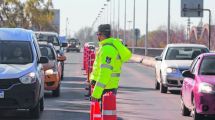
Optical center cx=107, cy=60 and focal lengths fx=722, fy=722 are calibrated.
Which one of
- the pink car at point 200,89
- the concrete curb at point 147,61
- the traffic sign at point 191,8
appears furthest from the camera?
the concrete curb at point 147,61

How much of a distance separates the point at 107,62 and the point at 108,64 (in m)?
0.03

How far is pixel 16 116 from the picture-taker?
15.5 m

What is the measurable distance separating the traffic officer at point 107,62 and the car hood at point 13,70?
458 cm

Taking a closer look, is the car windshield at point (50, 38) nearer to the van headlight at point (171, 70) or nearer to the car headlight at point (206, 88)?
the van headlight at point (171, 70)

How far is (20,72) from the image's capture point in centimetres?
1463

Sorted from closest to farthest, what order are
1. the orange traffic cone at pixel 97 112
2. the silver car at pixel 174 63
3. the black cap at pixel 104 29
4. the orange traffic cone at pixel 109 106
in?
the orange traffic cone at pixel 109 106 → the orange traffic cone at pixel 97 112 → the black cap at pixel 104 29 → the silver car at pixel 174 63

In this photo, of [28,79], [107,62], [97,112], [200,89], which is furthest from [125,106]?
[107,62]

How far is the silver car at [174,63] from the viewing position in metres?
22.2

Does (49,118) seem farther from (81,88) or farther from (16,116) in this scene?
(81,88)

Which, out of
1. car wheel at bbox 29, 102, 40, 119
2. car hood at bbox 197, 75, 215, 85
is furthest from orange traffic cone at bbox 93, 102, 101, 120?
car wheel at bbox 29, 102, 40, 119

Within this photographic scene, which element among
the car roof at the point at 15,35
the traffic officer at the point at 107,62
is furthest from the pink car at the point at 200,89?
the traffic officer at the point at 107,62

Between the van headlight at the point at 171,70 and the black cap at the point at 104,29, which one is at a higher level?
the black cap at the point at 104,29

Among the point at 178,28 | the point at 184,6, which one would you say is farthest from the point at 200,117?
the point at 178,28

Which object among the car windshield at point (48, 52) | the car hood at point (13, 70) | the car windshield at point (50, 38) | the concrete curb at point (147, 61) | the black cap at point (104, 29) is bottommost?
the concrete curb at point (147, 61)
